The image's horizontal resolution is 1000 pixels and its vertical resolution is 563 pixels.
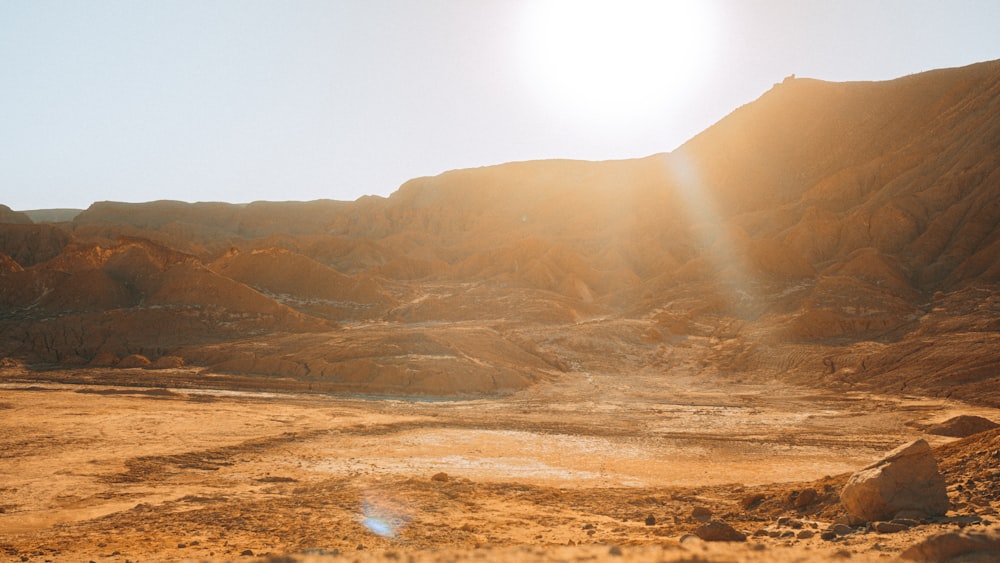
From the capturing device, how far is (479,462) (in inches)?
666

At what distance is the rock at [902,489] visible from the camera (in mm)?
8297

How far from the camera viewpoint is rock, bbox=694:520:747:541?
8281 mm

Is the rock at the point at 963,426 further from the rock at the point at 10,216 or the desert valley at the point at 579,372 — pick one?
the rock at the point at 10,216

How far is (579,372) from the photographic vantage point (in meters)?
37.0

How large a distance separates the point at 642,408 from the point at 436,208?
260 ft

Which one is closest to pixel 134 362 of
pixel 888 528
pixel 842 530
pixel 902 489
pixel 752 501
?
pixel 752 501

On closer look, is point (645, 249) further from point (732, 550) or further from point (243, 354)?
point (732, 550)

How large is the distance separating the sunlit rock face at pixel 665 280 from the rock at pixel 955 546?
23.2 metres

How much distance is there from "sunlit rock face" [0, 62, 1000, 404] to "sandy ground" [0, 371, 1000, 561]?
642cm

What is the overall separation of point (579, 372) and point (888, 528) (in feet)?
96.1

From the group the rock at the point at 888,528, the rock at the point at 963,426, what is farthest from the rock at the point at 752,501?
the rock at the point at 963,426

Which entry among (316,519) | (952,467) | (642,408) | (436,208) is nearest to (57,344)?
(642,408)

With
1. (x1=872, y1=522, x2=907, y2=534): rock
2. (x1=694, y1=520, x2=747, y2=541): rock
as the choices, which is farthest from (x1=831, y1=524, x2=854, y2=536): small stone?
(x1=694, y1=520, x2=747, y2=541): rock

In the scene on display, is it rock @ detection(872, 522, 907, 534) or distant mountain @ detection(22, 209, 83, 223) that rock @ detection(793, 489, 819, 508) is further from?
distant mountain @ detection(22, 209, 83, 223)
